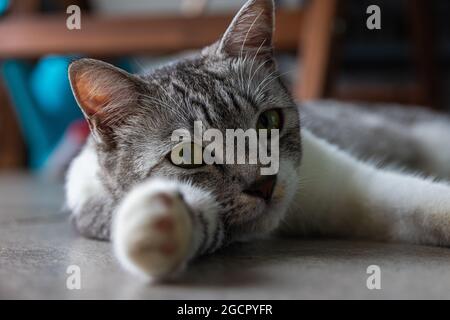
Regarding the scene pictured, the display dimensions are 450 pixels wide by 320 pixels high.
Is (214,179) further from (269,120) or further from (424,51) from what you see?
(424,51)

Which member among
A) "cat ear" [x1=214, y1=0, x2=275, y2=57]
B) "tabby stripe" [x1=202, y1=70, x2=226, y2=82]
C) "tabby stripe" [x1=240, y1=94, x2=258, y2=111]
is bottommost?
"tabby stripe" [x1=240, y1=94, x2=258, y2=111]

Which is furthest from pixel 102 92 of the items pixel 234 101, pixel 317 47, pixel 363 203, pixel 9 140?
pixel 9 140

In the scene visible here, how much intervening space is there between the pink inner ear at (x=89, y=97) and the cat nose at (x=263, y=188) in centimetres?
37

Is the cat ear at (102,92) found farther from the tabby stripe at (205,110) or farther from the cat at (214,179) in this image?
the tabby stripe at (205,110)

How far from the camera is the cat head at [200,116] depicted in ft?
3.65

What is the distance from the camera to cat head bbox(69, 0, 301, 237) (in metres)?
1.11

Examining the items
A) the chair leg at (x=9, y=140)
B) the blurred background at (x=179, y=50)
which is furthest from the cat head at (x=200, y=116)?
the chair leg at (x=9, y=140)

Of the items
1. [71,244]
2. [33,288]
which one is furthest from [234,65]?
[33,288]

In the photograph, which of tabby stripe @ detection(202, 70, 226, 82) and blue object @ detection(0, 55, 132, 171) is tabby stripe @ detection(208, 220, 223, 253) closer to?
tabby stripe @ detection(202, 70, 226, 82)

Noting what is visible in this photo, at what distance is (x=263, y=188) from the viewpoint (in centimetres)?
111

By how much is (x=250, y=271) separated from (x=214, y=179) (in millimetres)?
203

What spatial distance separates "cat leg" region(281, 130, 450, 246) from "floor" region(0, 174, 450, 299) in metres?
0.07

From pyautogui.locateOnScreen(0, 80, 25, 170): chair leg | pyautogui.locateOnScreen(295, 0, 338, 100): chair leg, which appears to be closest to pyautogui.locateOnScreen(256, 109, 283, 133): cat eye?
pyautogui.locateOnScreen(295, 0, 338, 100): chair leg
